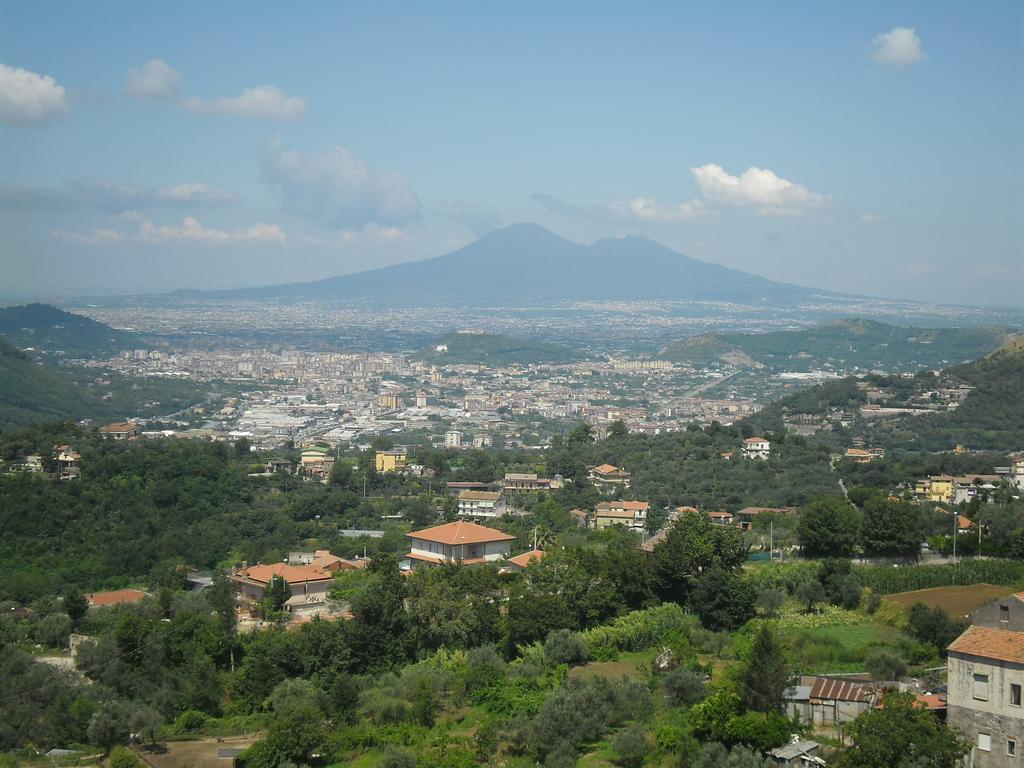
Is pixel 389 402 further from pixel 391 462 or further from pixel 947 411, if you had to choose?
pixel 947 411

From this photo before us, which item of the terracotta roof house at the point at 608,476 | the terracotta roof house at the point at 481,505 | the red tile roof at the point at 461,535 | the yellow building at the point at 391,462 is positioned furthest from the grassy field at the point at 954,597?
the yellow building at the point at 391,462

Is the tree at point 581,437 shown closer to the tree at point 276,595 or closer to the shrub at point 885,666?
the tree at point 276,595

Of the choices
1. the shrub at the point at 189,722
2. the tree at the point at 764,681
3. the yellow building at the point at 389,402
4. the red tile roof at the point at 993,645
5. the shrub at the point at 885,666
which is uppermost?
the red tile roof at the point at 993,645

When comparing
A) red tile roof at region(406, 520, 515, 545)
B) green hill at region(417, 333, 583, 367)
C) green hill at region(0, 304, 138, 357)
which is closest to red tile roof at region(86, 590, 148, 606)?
red tile roof at region(406, 520, 515, 545)

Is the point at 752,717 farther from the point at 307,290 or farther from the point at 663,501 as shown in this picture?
the point at 307,290

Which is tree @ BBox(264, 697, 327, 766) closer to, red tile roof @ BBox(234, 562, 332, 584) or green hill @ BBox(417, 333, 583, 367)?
red tile roof @ BBox(234, 562, 332, 584)

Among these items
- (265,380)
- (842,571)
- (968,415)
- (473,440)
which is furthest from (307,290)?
(842,571)
